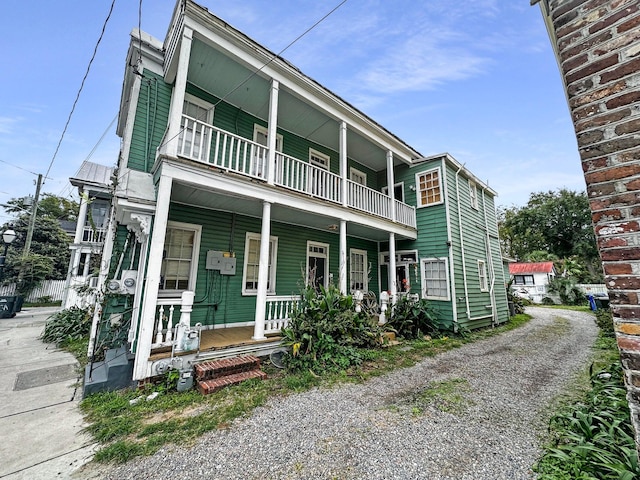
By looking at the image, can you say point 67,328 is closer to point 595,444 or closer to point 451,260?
point 595,444

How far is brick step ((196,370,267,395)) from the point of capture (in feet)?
12.3

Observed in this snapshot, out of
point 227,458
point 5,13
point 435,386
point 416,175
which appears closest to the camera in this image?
point 227,458

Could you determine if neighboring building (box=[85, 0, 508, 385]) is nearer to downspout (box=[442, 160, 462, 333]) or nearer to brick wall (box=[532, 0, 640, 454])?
downspout (box=[442, 160, 462, 333])

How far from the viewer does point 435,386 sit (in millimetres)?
4070

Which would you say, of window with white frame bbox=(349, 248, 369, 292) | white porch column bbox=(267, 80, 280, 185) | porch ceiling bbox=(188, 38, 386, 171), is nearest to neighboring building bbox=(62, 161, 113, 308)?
porch ceiling bbox=(188, 38, 386, 171)

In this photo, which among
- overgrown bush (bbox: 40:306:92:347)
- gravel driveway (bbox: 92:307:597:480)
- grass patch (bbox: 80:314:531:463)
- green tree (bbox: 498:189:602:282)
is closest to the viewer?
gravel driveway (bbox: 92:307:597:480)

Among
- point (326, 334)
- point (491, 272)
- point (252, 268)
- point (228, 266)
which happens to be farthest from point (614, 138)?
point (491, 272)

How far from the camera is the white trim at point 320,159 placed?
8852 mm

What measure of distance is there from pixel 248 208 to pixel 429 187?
6.70m

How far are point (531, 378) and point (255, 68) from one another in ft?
26.4

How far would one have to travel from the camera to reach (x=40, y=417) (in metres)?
3.22

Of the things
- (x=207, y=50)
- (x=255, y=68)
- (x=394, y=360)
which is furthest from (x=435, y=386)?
(x=207, y=50)

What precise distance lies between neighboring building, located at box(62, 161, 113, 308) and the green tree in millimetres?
38477

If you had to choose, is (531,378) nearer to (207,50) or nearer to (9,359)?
(207,50)
